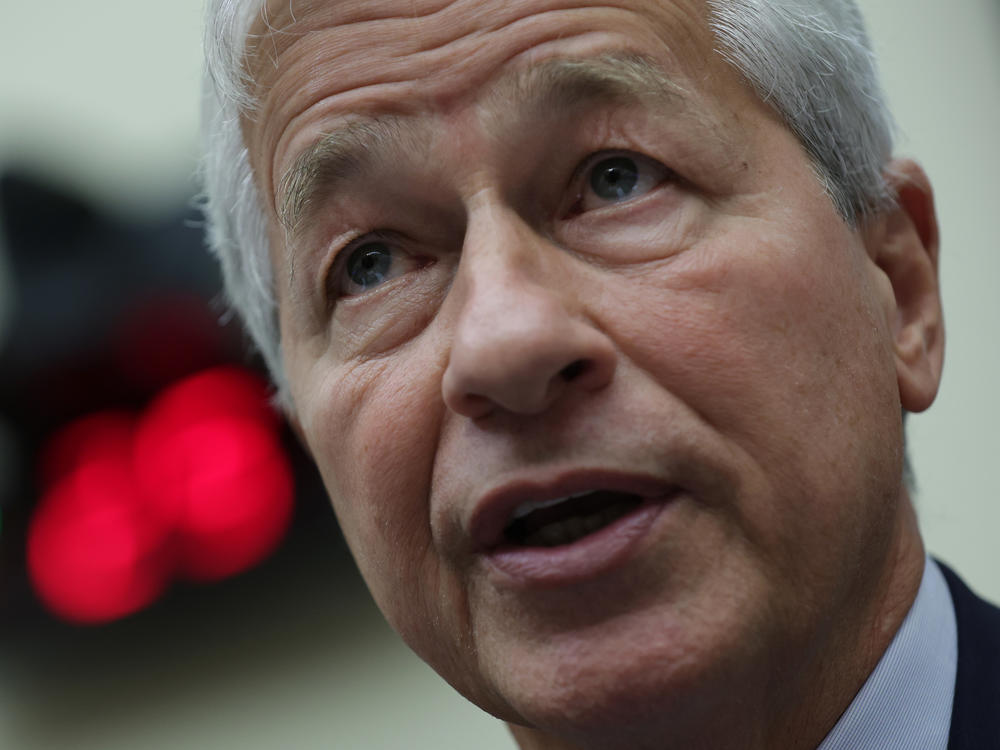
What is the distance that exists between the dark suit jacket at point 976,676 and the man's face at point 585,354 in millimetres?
170

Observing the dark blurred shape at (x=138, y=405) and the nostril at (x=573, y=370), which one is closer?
the nostril at (x=573, y=370)

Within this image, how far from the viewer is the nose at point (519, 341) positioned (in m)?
0.99

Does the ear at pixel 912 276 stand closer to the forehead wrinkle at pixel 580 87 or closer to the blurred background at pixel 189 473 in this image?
the forehead wrinkle at pixel 580 87

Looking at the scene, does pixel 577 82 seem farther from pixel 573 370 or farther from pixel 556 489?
pixel 556 489

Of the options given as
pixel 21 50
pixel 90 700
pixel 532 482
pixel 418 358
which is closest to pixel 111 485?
pixel 90 700

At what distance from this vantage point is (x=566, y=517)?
1.10 m

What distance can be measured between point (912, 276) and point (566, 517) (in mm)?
585

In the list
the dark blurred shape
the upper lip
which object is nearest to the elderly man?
the upper lip

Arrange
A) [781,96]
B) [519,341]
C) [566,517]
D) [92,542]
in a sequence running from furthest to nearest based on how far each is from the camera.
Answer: [92,542], [781,96], [566,517], [519,341]

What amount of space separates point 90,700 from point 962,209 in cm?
276

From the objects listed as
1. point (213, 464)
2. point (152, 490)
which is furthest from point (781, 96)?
point (152, 490)

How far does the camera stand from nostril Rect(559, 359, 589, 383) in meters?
1.02

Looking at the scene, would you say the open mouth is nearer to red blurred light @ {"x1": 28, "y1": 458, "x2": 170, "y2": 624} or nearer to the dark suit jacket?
the dark suit jacket

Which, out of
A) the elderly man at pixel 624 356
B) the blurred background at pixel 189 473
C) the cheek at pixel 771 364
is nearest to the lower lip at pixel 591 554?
the elderly man at pixel 624 356
